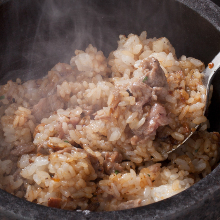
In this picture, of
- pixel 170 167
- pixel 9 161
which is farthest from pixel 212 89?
pixel 9 161

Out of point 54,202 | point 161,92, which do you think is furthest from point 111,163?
point 161,92

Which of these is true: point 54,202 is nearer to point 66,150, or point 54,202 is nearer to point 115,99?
point 66,150

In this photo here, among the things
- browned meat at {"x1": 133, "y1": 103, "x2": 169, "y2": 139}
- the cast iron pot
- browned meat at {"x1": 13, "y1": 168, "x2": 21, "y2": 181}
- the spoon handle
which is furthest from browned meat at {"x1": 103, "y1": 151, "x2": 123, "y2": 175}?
the cast iron pot

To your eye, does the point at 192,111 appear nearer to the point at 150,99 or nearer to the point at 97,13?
the point at 150,99

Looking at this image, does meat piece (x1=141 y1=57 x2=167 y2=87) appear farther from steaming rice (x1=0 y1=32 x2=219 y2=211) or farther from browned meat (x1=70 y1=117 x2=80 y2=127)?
browned meat (x1=70 y1=117 x2=80 y2=127)

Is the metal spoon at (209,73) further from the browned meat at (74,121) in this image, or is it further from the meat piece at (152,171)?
the browned meat at (74,121)
